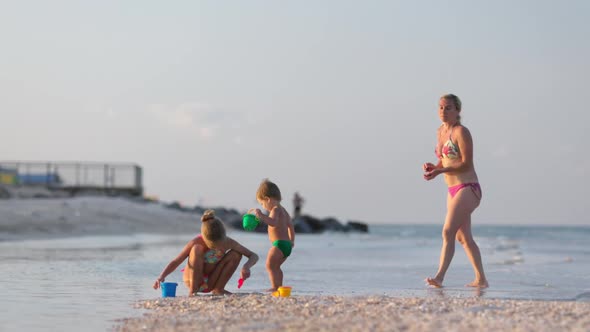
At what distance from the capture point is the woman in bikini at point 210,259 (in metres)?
6.85

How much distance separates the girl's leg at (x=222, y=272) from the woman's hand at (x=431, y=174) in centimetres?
184

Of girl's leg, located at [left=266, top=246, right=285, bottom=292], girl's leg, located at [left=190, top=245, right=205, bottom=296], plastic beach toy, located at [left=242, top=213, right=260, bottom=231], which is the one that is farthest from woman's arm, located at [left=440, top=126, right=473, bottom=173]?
girl's leg, located at [left=190, top=245, right=205, bottom=296]

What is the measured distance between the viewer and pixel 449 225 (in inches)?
299

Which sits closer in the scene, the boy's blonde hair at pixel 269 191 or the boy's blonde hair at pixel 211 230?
the boy's blonde hair at pixel 211 230

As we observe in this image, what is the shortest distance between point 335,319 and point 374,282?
3.99 m

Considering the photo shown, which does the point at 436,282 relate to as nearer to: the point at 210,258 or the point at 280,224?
the point at 280,224

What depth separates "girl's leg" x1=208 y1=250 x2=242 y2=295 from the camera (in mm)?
6926

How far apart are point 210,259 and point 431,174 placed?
6.89ft

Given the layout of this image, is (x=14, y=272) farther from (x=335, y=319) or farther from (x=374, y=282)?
(x=335, y=319)

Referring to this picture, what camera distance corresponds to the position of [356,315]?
16.8 ft

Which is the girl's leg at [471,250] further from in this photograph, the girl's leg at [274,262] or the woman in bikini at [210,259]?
the woman in bikini at [210,259]

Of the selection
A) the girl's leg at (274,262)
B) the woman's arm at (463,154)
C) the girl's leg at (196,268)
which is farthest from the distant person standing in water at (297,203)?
the girl's leg at (196,268)

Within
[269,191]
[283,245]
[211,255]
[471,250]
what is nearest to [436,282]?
[471,250]

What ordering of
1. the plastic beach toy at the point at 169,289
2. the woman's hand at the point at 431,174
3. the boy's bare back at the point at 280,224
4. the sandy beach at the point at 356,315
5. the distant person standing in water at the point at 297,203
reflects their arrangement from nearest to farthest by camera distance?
the sandy beach at the point at 356,315 < the plastic beach toy at the point at 169,289 < the boy's bare back at the point at 280,224 < the woman's hand at the point at 431,174 < the distant person standing in water at the point at 297,203
